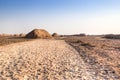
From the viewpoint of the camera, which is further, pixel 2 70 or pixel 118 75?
pixel 2 70

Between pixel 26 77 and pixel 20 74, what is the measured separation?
726mm

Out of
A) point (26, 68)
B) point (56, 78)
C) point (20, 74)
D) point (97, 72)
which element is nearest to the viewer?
point (56, 78)

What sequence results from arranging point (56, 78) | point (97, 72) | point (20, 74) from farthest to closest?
point (97, 72) < point (20, 74) < point (56, 78)

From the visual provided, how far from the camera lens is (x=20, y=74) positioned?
12297mm

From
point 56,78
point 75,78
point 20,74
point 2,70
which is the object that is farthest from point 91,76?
point 2,70

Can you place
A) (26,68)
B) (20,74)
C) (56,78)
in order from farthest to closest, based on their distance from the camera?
1. (26,68)
2. (20,74)
3. (56,78)

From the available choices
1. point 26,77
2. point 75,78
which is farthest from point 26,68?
point 75,78

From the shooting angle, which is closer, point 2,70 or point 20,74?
point 20,74

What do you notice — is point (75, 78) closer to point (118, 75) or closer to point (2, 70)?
point (118, 75)

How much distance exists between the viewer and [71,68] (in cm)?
1432

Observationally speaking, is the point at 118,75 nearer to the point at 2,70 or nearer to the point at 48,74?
the point at 48,74

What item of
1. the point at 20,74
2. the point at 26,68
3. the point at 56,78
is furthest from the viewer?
the point at 26,68

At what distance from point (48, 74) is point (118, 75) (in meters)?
3.61

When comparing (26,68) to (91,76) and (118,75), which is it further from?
(118,75)
